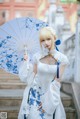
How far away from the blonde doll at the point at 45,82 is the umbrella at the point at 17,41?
0.29m

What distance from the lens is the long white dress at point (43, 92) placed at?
168 inches

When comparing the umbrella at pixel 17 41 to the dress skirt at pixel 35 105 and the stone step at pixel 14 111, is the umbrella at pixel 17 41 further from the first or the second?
the stone step at pixel 14 111

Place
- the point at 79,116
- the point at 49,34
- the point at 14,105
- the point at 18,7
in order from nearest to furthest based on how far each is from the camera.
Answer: the point at 49,34 < the point at 79,116 < the point at 14,105 < the point at 18,7

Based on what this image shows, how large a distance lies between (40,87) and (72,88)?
88.7 inches

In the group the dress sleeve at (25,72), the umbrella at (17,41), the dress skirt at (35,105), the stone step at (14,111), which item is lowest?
the stone step at (14,111)

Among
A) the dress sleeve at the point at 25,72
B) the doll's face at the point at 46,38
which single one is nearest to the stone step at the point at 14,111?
the dress sleeve at the point at 25,72

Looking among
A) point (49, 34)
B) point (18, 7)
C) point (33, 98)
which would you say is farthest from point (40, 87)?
point (18, 7)

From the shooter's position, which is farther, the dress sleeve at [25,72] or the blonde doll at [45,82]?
the dress sleeve at [25,72]

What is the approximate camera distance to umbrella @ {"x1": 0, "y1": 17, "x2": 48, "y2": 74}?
4613 millimetres

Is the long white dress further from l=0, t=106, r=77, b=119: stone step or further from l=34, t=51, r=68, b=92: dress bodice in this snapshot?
l=0, t=106, r=77, b=119: stone step

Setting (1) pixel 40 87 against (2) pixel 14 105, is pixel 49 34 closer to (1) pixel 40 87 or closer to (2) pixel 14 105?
(1) pixel 40 87

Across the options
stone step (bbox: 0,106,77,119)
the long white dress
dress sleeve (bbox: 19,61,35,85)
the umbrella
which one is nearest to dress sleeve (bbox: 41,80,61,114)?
the long white dress

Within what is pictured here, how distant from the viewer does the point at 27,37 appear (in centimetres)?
464

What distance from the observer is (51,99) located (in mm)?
4258
